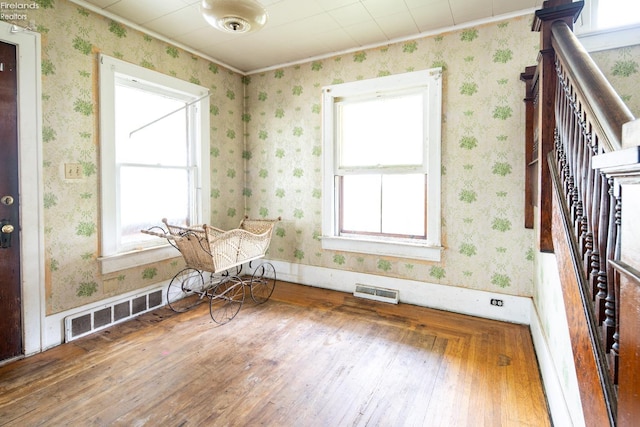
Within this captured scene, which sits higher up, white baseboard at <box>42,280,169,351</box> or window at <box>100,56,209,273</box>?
window at <box>100,56,209,273</box>

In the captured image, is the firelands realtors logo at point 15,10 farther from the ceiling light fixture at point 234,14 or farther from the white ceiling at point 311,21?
the ceiling light fixture at point 234,14

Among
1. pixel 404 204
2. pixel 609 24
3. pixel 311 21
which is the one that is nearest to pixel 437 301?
pixel 404 204

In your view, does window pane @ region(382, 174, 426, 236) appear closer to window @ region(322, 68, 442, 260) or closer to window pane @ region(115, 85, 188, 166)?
window @ region(322, 68, 442, 260)

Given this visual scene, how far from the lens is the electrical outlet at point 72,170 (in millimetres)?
2520

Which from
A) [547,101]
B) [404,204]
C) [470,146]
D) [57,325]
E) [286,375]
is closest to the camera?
[547,101]

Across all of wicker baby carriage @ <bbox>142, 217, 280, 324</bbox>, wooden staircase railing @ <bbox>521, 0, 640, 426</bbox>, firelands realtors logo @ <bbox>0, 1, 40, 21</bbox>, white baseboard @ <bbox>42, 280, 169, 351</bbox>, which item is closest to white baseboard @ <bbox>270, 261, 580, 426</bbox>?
wicker baby carriage @ <bbox>142, 217, 280, 324</bbox>

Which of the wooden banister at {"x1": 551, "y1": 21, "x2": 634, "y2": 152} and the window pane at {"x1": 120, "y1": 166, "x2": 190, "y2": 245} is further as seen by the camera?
the window pane at {"x1": 120, "y1": 166, "x2": 190, "y2": 245}

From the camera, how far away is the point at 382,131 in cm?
341

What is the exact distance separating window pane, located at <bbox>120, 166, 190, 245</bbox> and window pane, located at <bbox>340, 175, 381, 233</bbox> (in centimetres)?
172

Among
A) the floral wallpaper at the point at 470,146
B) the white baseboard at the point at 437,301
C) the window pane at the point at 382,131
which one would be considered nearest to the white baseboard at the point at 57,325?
the white baseboard at the point at 437,301

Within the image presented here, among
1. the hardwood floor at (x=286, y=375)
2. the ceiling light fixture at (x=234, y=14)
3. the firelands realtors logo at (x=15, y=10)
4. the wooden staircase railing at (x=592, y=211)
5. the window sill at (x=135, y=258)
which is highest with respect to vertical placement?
the firelands realtors logo at (x=15, y=10)

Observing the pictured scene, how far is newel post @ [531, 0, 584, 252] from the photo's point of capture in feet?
5.13

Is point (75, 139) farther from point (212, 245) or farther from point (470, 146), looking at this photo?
point (470, 146)

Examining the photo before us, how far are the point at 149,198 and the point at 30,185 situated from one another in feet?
3.15
